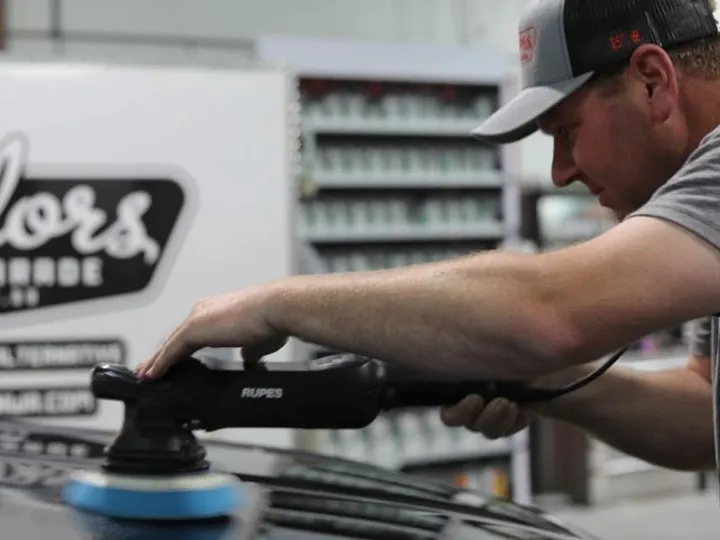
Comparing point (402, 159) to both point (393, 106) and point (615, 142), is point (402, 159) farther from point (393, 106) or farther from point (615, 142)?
point (615, 142)

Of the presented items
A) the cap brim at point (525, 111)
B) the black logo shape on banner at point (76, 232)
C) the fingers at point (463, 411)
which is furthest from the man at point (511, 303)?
the black logo shape on banner at point (76, 232)

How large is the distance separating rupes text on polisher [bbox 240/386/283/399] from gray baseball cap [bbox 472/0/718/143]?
0.52 metres

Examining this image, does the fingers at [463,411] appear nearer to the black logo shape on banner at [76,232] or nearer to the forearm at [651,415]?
the forearm at [651,415]

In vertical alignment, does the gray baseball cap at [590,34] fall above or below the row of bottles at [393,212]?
below

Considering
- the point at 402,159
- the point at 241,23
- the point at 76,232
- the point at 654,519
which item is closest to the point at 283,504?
the point at 76,232

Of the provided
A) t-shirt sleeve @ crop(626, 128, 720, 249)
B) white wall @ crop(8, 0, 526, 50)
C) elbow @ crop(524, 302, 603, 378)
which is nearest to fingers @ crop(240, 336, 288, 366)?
elbow @ crop(524, 302, 603, 378)

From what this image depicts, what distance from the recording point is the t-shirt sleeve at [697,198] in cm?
106

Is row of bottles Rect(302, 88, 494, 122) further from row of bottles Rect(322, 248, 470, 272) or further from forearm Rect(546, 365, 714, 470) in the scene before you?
forearm Rect(546, 365, 714, 470)

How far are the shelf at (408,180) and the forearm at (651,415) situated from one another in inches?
116

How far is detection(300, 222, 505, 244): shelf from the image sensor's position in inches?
183

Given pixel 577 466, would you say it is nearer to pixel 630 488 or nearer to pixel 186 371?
pixel 630 488

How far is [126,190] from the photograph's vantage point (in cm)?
295

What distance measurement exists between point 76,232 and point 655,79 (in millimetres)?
2023

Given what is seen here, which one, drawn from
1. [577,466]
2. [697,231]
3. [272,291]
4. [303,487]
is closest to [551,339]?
[697,231]
